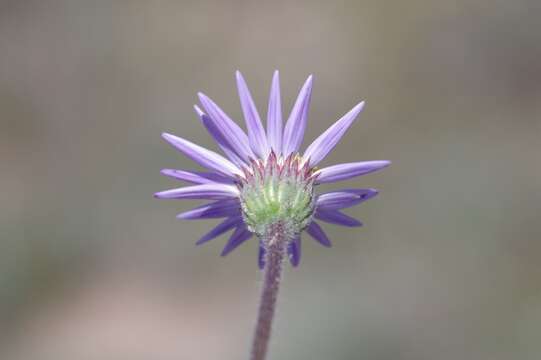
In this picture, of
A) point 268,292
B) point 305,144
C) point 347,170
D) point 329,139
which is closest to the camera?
point 268,292

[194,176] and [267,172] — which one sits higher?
[267,172]

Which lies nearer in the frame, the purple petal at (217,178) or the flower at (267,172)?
the flower at (267,172)

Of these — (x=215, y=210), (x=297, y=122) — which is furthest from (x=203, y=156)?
(x=297, y=122)

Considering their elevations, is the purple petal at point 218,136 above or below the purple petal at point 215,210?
above

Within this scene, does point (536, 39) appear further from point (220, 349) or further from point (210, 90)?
point (220, 349)

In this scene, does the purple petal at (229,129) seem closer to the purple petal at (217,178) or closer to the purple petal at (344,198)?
the purple petal at (217,178)

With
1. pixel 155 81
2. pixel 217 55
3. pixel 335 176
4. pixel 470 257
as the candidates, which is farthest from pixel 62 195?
pixel 335 176

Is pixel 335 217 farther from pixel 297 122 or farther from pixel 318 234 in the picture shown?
pixel 297 122

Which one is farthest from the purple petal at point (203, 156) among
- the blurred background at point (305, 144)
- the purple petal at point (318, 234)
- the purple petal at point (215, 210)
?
the blurred background at point (305, 144)
